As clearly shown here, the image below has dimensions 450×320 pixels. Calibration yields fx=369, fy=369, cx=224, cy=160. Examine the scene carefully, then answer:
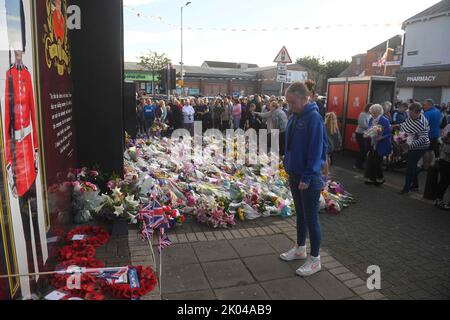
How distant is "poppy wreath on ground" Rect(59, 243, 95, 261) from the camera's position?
→ 161 inches

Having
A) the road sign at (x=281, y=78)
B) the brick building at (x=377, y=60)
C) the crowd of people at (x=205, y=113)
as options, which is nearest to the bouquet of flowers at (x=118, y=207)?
the road sign at (x=281, y=78)

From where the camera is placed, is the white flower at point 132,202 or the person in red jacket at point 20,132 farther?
the white flower at point 132,202

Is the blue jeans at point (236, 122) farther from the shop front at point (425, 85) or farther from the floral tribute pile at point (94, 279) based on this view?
the shop front at point (425, 85)

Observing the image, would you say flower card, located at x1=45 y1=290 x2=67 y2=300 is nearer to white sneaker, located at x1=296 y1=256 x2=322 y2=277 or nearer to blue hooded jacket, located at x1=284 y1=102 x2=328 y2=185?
white sneaker, located at x1=296 y1=256 x2=322 y2=277

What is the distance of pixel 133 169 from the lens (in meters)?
7.11

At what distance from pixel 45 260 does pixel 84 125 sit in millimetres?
2632

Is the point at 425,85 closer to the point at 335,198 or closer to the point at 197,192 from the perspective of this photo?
the point at 335,198

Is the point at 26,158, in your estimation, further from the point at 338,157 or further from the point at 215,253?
the point at 338,157

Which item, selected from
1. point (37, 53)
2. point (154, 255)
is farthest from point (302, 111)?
point (37, 53)

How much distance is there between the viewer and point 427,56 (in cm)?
3178

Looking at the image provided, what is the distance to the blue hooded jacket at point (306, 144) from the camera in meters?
3.73

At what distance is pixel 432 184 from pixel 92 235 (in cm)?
627

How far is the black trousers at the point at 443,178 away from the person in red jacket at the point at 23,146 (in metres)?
6.67

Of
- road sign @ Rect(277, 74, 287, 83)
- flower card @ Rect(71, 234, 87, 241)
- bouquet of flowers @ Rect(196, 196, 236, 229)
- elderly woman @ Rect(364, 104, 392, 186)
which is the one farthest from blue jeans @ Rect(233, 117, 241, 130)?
flower card @ Rect(71, 234, 87, 241)
